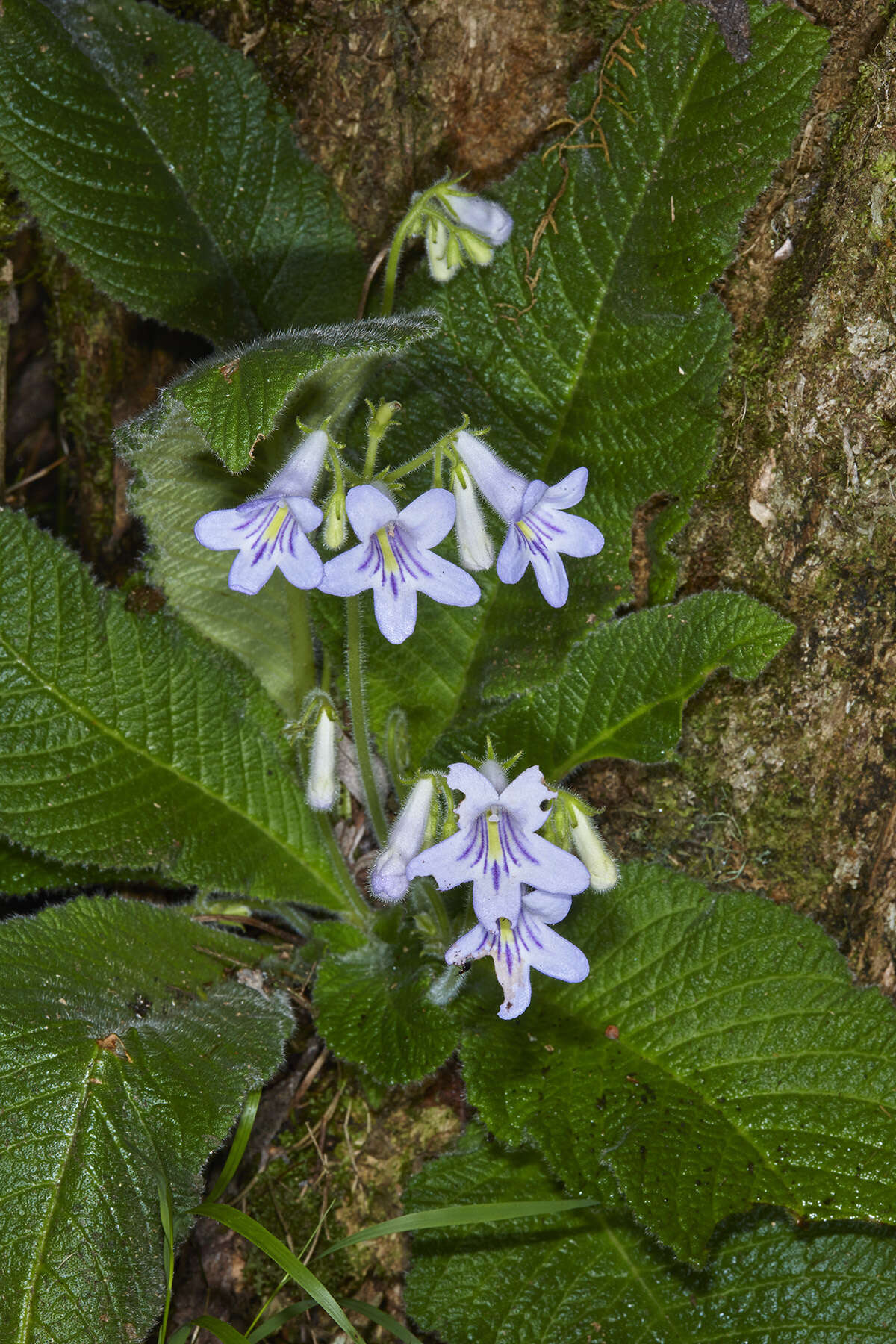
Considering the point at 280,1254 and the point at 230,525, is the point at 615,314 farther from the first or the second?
the point at 280,1254

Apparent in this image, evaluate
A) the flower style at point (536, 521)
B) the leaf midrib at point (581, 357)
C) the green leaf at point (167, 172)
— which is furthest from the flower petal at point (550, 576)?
the green leaf at point (167, 172)

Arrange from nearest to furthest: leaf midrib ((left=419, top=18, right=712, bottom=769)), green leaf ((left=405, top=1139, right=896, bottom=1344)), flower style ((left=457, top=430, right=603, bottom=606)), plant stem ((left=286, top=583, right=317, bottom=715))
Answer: flower style ((left=457, top=430, right=603, bottom=606)) < green leaf ((left=405, top=1139, right=896, bottom=1344)) < leaf midrib ((left=419, top=18, right=712, bottom=769)) < plant stem ((left=286, top=583, right=317, bottom=715))

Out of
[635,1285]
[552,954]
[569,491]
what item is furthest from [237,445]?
[635,1285]

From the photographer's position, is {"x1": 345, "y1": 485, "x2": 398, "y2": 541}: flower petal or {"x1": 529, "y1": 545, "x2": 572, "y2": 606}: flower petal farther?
{"x1": 529, "y1": 545, "x2": 572, "y2": 606}: flower petal

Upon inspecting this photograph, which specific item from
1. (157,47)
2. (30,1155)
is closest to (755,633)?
(30,1155)

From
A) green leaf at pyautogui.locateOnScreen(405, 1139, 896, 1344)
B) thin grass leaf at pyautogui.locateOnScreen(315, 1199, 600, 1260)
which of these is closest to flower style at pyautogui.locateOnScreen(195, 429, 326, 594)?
thin grass leaf at pyautogui.locateOnScreen(315, 1199, 600, 1260)

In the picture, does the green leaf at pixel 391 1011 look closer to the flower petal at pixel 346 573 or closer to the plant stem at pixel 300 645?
the plant stem at pixel 300 645

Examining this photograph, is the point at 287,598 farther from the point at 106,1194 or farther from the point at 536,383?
the point at 106,1194

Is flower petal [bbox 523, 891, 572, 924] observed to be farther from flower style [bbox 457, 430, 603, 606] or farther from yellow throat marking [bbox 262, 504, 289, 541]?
yellow throat marking [bbox 262, 504, 289, 541]
